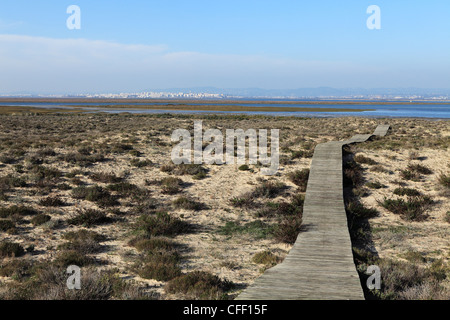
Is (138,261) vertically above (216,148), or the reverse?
(216,148)

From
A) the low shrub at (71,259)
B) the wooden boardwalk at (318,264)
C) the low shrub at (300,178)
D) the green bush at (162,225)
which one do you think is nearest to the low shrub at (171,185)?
the green bush at (162,225)

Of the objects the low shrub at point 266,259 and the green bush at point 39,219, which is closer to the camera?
the low shrub at point 266,259

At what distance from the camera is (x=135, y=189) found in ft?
54.5

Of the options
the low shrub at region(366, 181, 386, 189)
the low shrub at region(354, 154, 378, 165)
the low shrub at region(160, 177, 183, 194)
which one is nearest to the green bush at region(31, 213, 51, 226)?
the low shrub at region(160, 177, 183, 194)

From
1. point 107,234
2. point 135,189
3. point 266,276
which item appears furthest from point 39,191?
point 266,276

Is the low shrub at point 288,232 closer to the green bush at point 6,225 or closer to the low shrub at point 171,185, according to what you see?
the low shrub at point 171,185

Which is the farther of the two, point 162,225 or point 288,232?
point 162,225

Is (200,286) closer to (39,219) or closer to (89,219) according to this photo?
(89,219)

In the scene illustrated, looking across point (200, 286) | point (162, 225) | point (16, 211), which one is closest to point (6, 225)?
point (16, 211)

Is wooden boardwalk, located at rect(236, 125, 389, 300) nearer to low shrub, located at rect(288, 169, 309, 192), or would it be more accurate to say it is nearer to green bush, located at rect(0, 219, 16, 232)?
low shrub, located at rect(288, 169, 309, 192)

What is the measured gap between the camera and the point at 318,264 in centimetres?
851

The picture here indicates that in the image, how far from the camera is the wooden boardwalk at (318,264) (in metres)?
A: 6.98

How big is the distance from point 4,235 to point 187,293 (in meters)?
7.23
